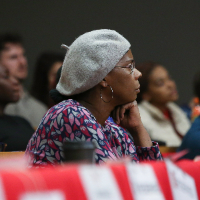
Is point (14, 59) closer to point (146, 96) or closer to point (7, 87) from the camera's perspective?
point (7, 87)

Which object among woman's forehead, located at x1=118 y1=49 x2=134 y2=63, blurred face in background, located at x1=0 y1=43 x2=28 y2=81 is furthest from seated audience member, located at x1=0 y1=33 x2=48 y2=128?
woman's forehead, located at x1=118 y1=49 x2=134 y2=63

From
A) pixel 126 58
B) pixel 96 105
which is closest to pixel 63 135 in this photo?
pixel 96 105

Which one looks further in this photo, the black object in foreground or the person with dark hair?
the person with dark hair

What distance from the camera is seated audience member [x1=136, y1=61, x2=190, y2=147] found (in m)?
4.08

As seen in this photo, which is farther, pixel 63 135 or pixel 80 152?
pixel 63 135

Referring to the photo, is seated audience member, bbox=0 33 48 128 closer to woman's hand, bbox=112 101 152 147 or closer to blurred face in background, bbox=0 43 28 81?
blurred face in background, bbox=0 43 28 81

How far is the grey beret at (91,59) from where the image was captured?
1.69 meters

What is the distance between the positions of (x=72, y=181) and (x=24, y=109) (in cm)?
316

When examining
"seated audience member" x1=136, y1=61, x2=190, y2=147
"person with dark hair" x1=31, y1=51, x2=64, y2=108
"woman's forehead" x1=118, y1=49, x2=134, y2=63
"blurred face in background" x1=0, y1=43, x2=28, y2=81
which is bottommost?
"seated audience member" x1=136, y1=61, x2=190, y2=147

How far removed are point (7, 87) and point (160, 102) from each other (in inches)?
74.1

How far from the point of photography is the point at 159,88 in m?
4.28

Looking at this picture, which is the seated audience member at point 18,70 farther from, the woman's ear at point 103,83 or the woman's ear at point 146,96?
the woman's ear at point 103,83

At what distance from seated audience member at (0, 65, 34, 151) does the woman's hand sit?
1.00 metres

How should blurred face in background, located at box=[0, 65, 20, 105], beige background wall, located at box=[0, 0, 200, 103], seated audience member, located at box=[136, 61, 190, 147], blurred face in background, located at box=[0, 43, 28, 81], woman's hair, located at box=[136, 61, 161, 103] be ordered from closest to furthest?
1. blurred face in background, located at box=[0, 65, 20, 105]
2. blurred face in background, located at box=[0, 43, 28, 81]
3. seated audience member, located at box=[136, 61, 190, 147]
4. woman's hair, located at box=[136, 61, 161, 103]
5. beige background wall, located at box=[0, 0, 200, 103]
